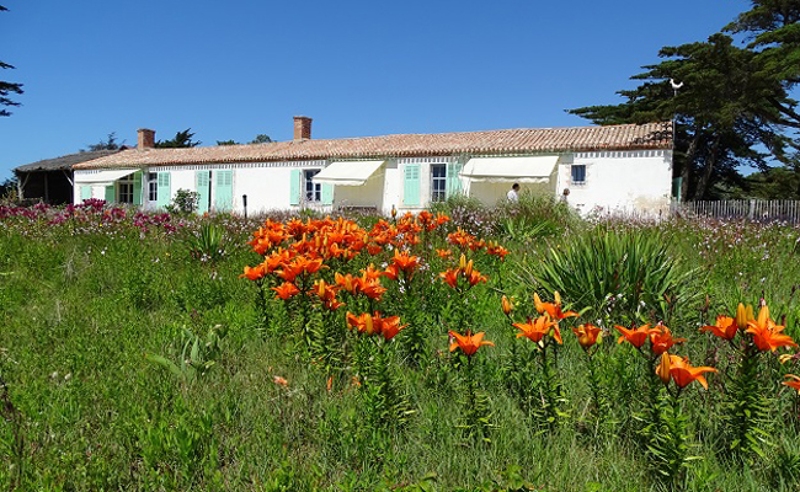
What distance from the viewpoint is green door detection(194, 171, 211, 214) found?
25766mm

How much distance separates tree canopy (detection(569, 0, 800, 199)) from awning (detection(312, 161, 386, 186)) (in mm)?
10824

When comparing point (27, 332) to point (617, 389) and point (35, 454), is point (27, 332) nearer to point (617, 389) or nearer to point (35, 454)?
point (35, 454)

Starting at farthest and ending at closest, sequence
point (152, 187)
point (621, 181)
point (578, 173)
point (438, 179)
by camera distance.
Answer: point (152, 187)
point (438, 179)
point (578, 173)
point (621, 181)

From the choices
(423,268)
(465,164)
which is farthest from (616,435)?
(465,164)

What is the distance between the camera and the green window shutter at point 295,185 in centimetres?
2369

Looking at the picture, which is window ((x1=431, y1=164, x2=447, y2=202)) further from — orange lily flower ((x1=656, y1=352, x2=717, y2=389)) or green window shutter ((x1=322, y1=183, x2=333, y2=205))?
orange lily flower ((x1=656, y1=352, x2=717, y2=389))

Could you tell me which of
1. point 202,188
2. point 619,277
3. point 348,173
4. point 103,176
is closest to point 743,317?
point 619,277

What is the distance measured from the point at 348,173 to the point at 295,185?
292 cm

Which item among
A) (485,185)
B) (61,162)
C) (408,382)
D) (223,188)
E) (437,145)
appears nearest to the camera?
(408,382)

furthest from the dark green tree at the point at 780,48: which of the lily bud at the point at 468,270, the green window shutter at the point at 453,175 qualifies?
the lily bud at the point at 468,270

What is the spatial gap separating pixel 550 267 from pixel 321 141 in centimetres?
2313

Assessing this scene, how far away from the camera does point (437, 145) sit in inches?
861

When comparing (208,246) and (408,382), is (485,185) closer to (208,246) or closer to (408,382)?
(208,246)

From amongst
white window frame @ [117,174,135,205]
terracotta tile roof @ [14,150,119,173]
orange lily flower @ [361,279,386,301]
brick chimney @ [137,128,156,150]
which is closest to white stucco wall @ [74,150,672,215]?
white window frame @ [117,174,135,205]
